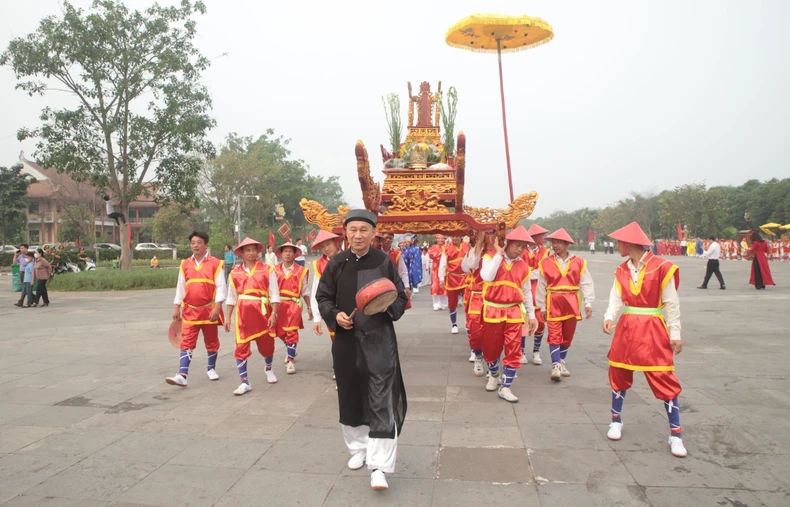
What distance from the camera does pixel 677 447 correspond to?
3850 mm

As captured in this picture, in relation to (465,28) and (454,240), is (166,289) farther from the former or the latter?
(465,28)

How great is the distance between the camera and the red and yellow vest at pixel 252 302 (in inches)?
234

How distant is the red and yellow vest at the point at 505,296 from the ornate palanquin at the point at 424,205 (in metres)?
0.43

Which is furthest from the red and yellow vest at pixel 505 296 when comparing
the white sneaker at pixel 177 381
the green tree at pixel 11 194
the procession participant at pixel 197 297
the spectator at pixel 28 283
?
the green tree at pixel 11 194

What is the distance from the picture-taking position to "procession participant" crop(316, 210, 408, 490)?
3.42 metres

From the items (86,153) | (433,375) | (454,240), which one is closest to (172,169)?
(86,153)

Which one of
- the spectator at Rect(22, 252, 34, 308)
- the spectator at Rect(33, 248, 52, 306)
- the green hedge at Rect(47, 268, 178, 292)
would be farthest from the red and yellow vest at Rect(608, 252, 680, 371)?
the green hedge at Rect(47, 268, 178, 292)

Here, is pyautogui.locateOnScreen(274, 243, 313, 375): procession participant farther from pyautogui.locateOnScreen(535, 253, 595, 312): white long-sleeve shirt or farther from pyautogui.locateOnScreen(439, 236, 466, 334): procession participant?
pyautogui.locateOnScreen(439, 236, 466, 334): procession participant

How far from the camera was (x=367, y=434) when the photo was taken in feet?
12.4

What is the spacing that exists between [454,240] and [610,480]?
6.77 m

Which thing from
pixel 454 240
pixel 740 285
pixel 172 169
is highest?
pixel 172 169

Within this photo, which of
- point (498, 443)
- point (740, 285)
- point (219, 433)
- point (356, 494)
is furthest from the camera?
point (740, 285)

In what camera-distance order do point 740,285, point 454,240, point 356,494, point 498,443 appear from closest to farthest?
point 356,494 → point 498,443 → point 454,240 → point 740,285

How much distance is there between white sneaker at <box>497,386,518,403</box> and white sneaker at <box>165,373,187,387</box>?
358 centimetres
